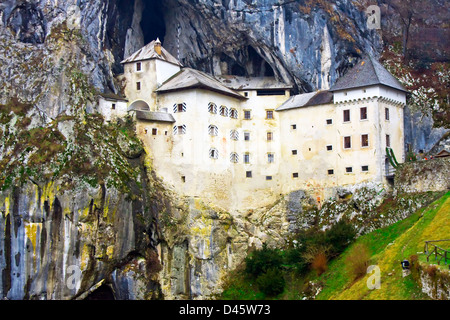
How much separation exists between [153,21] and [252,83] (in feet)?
50.0

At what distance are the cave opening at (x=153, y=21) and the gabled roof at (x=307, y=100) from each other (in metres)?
18.2

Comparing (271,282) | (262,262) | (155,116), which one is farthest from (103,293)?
(155,116)

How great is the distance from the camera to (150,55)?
7488 centimetres

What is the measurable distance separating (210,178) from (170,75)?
1251 cm

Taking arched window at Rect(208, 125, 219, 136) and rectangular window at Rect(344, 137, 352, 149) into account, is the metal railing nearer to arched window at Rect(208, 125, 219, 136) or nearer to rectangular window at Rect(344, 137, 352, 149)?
rectangular window at Rect(344, 137, 352, 149)

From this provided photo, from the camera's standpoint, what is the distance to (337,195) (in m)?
69.4

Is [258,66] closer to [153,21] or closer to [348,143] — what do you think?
[153,21]

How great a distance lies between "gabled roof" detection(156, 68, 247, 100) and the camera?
234ft

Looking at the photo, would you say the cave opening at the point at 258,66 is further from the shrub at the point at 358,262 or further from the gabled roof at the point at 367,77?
the shrub at the point at 358,262

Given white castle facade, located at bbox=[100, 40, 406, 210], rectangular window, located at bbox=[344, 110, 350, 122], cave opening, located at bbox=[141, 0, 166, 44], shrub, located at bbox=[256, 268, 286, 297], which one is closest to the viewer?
shrub, located at bbox=[256, 268, 286, 297]

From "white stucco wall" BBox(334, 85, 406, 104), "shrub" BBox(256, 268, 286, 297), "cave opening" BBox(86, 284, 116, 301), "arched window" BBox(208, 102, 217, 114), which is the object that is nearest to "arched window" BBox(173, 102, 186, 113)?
"arched window" BBox(208, 102, 217, 114)

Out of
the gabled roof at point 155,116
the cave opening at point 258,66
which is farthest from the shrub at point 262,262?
the cave opening at point 258,66

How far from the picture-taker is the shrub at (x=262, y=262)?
66000 mm

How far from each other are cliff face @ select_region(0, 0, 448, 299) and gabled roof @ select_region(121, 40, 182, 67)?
2556 millimetres
